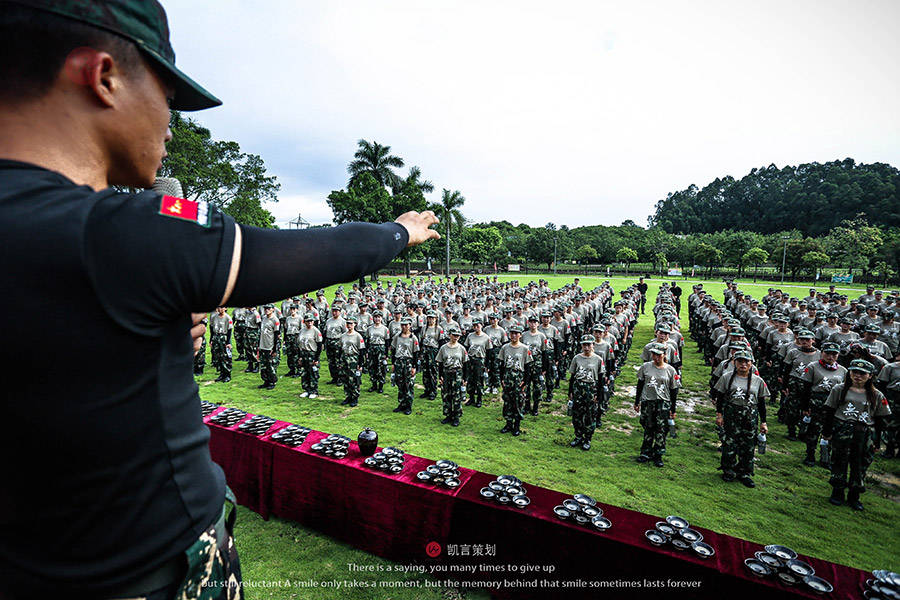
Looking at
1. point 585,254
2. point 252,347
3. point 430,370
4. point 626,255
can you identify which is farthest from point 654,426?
point 585,254

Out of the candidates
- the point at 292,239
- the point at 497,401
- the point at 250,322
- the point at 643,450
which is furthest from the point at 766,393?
the point at 250,322

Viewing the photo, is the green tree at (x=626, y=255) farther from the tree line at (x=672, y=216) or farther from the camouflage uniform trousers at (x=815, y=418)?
the camouflage uniform trousers at (x=815, y=418)

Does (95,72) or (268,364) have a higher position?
(95,72)

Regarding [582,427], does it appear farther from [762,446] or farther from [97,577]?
[97,577]

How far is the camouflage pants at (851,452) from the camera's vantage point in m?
6.90

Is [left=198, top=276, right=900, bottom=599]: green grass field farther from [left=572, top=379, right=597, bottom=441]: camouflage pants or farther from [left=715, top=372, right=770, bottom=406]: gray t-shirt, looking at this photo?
[left=715, top=372, right=770, bottom=406]: gray t-shirt

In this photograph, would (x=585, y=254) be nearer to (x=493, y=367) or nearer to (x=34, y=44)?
(x=493, y=367)

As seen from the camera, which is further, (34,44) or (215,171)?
(215,171)

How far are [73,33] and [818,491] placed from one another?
36.7 feet

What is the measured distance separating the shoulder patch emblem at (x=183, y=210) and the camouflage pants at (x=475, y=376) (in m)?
10.9

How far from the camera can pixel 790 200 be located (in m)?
95.9

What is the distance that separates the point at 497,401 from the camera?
40.9ft

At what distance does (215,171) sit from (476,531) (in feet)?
127

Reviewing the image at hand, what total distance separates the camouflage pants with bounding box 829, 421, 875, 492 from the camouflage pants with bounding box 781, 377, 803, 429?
107 inches
